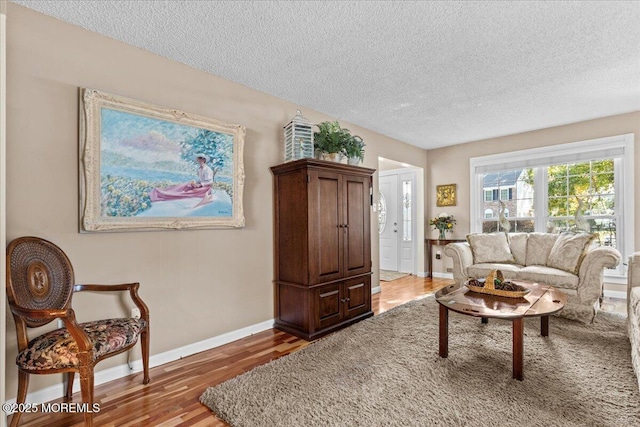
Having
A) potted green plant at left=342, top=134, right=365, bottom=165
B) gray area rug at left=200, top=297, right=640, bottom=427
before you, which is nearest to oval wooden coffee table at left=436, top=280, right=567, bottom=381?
gray area rug at left=200, top=297, right=640, bottom=427

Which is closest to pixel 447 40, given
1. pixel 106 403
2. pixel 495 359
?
pixel 495 359

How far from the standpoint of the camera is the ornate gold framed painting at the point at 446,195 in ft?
19.3

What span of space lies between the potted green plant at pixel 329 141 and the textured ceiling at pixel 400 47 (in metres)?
0.38

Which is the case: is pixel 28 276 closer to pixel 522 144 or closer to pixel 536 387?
pixel 536 387

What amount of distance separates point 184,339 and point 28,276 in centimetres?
122

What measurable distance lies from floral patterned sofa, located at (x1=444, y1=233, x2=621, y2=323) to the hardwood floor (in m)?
2.57

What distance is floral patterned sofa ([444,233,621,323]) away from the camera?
324 cm

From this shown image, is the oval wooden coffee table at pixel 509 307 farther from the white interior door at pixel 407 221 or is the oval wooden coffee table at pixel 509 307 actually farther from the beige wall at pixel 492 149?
the white interior door at pixel 407 221

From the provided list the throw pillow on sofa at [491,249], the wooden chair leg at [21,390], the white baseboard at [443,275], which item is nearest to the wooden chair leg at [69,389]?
the wooden chair leg at [21,390]

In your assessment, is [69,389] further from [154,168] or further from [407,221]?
[407,221]

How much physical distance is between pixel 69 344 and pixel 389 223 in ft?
18.9

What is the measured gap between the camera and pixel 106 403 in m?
2.00

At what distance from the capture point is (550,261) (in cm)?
386

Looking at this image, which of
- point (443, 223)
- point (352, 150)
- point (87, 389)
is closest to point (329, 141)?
point (352, 150)
